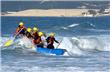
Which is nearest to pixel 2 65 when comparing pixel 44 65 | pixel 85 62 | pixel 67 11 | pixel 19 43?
pixel 44 65

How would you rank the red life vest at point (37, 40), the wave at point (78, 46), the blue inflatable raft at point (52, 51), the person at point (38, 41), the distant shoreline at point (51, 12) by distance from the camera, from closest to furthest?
the blue inflatable raft at point (52, 51), the person at point (38, 41), the red life vest at point (37, 40), the wave at point (78, 46), the distant shoreline at point (51, 12)

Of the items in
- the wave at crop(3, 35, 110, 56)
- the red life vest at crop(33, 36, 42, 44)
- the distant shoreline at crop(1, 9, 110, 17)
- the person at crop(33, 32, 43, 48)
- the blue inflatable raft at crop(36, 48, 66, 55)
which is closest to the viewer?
the blue inflatable raft at crop(36, 48, 66, 55)

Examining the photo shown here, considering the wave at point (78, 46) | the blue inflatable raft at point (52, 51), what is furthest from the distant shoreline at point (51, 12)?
the blue inflatable raft at point (52, 51)

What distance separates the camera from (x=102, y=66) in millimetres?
24453

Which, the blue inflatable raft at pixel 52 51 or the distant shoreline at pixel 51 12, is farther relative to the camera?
the distant shoreline at pixel 51 12

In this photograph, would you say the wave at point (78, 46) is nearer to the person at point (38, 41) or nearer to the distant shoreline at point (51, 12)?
the person at point (38, 41)

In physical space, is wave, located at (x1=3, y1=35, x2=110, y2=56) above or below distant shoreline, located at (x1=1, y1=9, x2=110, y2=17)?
above

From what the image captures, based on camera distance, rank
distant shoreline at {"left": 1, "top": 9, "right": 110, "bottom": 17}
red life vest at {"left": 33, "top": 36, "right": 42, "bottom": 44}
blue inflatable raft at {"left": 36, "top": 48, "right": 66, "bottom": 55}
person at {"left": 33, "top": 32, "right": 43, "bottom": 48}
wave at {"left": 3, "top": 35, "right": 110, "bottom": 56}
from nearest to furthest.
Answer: blue inflatable raft at {"left": 36, "top": 48, "right": 66, "bottom": 55}
person at {"left": 33, "top": 32, "right": 43, "bottom": 48}
red life vest at {"left": 33, "top": 36, "right": 42, "bottom": 44}
wave at {"left": 3, "top": 35, "right": 110, "bottom": 56}
distant shoreline at {"left": 1, "top": 9, "right": 110, "bottom": 17}

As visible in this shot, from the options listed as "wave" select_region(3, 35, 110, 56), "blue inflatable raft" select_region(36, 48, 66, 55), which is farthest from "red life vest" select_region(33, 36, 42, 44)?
"wave" select_region(3, 35, 110, 56)

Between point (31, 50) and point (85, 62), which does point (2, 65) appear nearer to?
point (85, 62)

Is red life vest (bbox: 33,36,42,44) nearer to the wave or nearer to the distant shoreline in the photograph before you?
the wave

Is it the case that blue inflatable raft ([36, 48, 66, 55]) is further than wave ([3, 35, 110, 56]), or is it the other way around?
wave ([3, 35, 110, 56])

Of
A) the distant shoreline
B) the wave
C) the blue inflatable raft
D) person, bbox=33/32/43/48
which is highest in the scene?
person, bbox=33/32/43/48

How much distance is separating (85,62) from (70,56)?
273 cm
